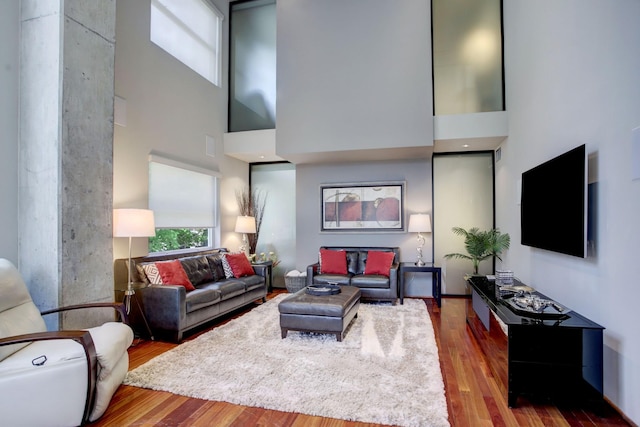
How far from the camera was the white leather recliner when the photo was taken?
6.64 ft

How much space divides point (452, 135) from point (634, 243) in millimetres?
3298

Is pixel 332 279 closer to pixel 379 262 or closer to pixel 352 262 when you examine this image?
pixel 352 262

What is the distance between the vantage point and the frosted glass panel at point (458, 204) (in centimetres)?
597

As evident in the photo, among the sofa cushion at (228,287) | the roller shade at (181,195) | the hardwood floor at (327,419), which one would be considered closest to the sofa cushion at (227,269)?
the sofa cushion at (228,287)

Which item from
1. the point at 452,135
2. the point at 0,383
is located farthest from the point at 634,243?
the point at 0,383

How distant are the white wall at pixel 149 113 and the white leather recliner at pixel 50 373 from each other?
1815 millimetres

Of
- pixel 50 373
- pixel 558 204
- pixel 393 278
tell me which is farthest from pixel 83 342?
pixel 393 278

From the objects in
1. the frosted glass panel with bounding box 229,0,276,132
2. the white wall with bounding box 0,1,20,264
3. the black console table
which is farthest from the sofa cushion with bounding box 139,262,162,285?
the black console table

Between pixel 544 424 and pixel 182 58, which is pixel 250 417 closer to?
Result: pixel 544 424

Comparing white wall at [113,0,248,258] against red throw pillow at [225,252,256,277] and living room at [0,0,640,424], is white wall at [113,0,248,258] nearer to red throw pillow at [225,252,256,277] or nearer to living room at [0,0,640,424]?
living room at [0,0,640,424]

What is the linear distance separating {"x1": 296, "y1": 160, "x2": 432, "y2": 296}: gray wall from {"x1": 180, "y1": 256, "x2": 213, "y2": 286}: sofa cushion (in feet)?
6.67

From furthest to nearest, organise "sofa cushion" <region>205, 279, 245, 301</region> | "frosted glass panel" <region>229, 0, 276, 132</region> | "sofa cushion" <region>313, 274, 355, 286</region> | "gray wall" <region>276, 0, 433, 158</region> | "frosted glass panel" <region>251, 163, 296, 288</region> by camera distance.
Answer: "frosted glass panel" <region>251, 163, 296, 288</region>
"frosted glass panel" <region>229, 0, 276, 132</region>
"sofa cushion" <region>313, 274, 355, 286</region>
"gray wall" <region>276, 0, 433, 158</region>
"sofa cushion" <region>205, 279, 245, 301</region>

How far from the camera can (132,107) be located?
173 inches

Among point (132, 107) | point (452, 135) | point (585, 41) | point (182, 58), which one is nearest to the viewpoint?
point (585, 41)
